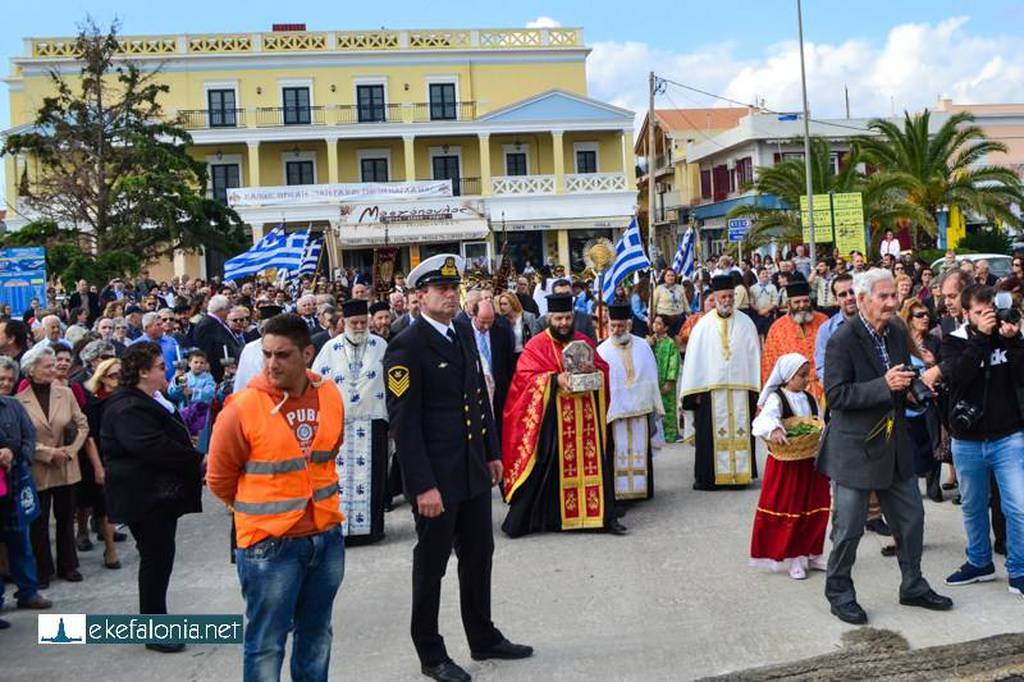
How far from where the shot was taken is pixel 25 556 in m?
7.39

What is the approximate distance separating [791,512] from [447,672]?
109 inches

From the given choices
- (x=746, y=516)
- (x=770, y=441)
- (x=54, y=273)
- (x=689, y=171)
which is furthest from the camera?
(x=689, y=171)

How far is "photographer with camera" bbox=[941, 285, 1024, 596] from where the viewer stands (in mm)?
6512

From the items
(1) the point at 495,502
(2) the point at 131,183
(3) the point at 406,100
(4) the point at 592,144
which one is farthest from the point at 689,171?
(1) the point at 495,502

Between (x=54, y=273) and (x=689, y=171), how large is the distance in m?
38.4

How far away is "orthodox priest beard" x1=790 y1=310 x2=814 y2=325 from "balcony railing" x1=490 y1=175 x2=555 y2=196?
37204mm

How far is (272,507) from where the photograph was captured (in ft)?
15.2

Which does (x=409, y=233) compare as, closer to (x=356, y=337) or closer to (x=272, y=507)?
(x=356, y=337)

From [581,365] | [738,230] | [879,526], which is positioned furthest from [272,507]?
[738,230]

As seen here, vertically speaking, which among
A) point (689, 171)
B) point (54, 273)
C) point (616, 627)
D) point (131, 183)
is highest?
point (689, 171)

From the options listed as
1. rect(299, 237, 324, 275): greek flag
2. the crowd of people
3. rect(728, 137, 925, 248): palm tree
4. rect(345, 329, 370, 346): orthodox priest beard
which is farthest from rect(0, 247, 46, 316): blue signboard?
rect(728, 137, 925, 248): palm tree

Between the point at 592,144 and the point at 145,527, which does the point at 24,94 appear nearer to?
the point at 592,144

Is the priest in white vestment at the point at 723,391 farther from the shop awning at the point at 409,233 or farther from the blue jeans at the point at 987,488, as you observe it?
the shop awning at the point at 409,233

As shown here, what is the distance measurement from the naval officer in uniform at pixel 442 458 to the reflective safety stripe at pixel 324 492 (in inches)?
34.3
